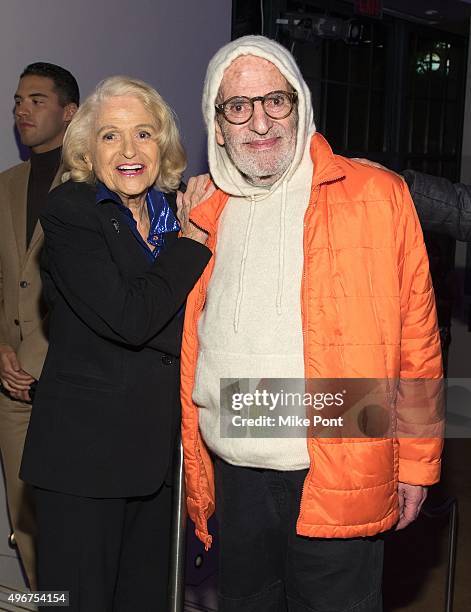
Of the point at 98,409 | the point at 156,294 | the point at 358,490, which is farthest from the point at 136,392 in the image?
the point at 358,490

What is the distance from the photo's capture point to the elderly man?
5.98 ft

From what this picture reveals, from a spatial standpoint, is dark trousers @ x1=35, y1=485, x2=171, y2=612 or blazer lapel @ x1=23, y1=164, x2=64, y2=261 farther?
blazer lapel @ x1=23, y1=164, x2=64, y2=261

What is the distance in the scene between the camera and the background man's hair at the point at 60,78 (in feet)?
10.8

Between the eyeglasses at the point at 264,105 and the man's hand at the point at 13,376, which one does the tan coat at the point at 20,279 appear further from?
the eyeglasses at the point at 264,105

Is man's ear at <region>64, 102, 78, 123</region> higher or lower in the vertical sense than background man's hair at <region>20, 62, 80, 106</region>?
lower

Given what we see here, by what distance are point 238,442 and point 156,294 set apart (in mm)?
389

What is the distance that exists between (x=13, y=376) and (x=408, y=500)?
1.80m

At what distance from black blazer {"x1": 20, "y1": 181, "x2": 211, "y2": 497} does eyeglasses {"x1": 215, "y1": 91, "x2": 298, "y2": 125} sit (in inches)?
12.8

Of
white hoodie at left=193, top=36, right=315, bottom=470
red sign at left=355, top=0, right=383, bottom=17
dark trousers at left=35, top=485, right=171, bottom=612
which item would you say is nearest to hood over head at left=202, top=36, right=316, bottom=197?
white hoodie at left=193, top=36, right=315, bottom=470

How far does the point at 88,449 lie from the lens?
204cm

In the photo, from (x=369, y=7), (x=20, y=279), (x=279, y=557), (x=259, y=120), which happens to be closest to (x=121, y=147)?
(x=259, y=120)

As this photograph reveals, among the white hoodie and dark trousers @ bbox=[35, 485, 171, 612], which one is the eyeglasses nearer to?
the white hoodie

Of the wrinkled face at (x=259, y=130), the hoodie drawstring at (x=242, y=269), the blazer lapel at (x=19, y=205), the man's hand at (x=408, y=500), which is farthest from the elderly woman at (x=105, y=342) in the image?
the blazer lapel at (x=19, y=205)

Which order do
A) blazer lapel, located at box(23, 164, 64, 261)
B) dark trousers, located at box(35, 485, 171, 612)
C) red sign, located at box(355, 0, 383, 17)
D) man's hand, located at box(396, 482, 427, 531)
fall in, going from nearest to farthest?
man's hand, located at box(396, 482, 427, 531), dark trousers, located at box(35, 485, 171, 612), blazer lapel, located at box(23, 164, 64, 261), red sign, located at box(355, 0, 383, 17)
